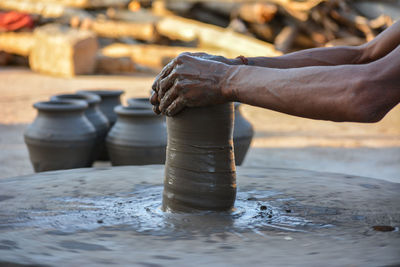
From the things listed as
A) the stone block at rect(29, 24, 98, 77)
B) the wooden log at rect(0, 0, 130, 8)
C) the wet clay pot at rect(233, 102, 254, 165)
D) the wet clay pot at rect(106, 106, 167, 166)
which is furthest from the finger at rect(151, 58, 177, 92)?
the wooden log at rect(0, 0, 130, 8)

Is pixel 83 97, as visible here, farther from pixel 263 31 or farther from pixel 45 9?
pixel 45 9

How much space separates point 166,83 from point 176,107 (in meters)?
0.09

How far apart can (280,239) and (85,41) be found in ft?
28.6

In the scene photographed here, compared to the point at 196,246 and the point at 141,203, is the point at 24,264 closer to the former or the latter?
the point at 196,246

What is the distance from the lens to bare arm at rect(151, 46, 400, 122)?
1508 millimetres

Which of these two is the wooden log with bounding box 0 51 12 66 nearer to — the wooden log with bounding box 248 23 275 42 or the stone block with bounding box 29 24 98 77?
the stone block with bounding box 29 24 98 77

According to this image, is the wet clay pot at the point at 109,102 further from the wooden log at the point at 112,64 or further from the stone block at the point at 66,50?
the wooden log at the point at 112,64

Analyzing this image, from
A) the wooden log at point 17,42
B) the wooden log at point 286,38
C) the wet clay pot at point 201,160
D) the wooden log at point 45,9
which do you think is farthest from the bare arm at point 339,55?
the wooden log at point 45,9

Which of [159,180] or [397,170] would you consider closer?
[159,180]

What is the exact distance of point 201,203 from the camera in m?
1.91

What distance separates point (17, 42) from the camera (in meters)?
11.3

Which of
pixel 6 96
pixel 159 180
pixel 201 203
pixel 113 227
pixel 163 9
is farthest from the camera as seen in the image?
pixel 163 9

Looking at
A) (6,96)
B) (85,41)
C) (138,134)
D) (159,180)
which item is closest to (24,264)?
(159,180)

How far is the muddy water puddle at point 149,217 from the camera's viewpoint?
1725 mm
